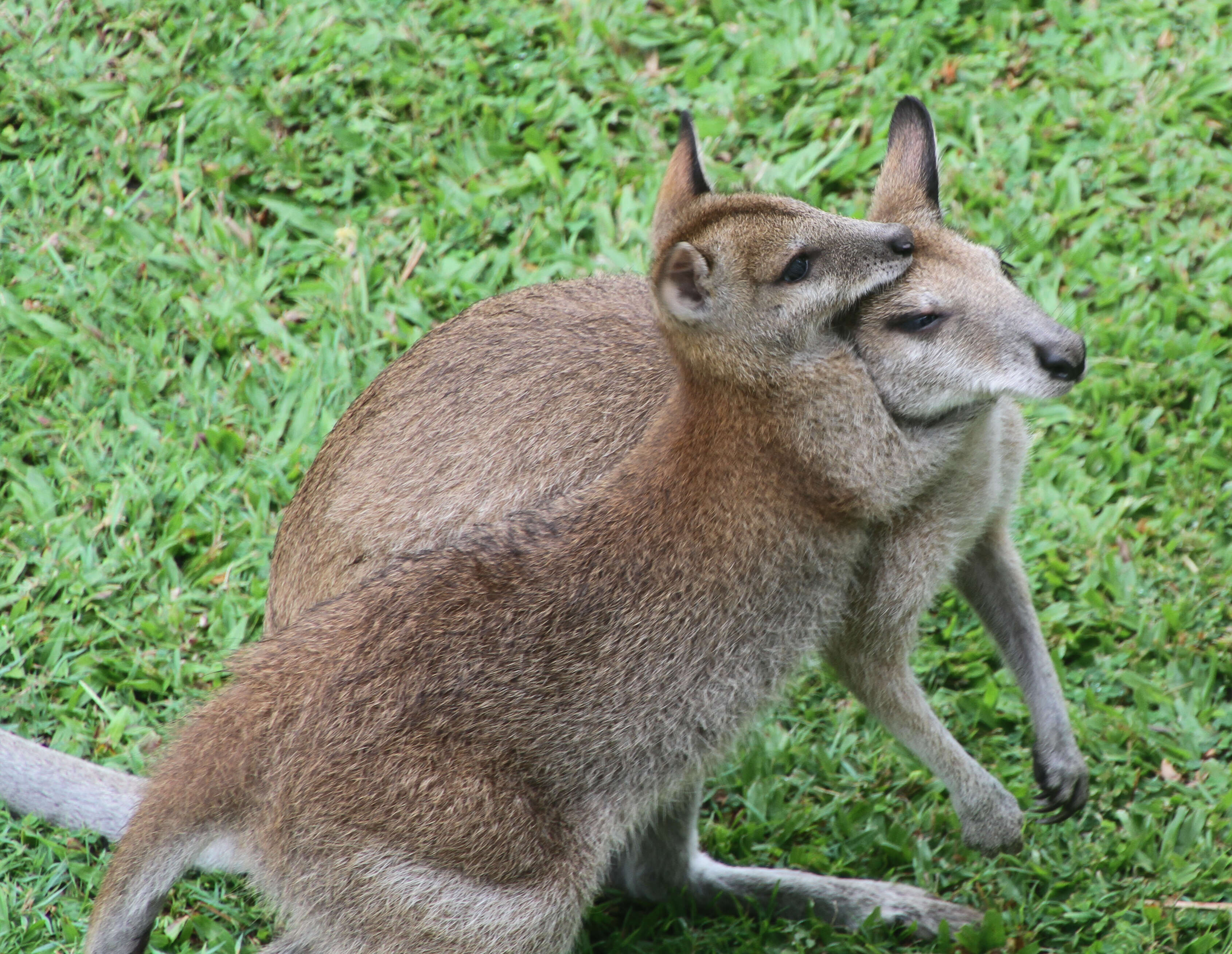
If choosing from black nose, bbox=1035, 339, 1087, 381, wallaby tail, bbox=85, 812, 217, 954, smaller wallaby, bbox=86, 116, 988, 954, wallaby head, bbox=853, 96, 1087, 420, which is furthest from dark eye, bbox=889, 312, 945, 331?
wallaby tail, bbox=85, 812, 217, 954

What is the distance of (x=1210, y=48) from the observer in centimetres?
568

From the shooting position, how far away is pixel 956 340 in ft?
11.0

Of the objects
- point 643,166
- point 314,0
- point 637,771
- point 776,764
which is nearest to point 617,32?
point 643,166

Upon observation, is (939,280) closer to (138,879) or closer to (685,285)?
(685,285)

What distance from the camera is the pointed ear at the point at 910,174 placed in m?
3.62

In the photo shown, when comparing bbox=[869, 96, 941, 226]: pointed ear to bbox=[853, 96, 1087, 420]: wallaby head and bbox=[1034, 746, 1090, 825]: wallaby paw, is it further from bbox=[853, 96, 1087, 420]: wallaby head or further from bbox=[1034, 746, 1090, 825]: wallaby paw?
bbox=[1034, 746, 1090, 825]: wallaby paw

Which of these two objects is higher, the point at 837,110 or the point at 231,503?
the point at 837,110

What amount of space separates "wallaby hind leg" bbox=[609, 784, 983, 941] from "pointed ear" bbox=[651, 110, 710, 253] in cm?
156

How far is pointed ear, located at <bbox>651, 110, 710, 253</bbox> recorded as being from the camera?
3570 mm

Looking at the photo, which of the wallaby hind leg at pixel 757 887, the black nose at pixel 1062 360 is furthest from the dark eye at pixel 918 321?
the wallaby hind leg at pixel 757 887

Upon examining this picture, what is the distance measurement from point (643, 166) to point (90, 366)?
2.37 metres

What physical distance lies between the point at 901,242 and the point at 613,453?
37.0 inches

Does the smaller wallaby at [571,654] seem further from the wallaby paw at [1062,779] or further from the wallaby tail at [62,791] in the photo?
the wallaby paw at [1062,779]

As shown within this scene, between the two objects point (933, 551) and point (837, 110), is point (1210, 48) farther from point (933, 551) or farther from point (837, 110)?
point (933, 551)
